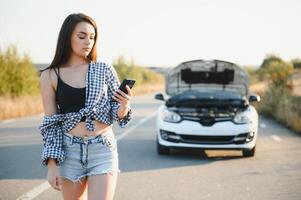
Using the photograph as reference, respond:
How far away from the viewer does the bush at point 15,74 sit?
31.4 metres

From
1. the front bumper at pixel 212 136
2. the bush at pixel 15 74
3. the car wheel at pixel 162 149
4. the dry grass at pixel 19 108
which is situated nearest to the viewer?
the front bumper at pixel 212 136

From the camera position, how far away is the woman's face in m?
3.61

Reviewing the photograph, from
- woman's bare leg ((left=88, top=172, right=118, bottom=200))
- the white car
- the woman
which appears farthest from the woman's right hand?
the white car

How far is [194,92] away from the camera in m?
11.1

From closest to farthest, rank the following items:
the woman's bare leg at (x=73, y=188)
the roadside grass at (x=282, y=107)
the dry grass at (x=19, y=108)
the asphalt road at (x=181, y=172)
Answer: the woman's bare leg at (x=73, y=188) → the asphalt road at (x=181, y=172) → the roadside grass at (x=282, y=107) → the dry grass at (x=19, y=108)

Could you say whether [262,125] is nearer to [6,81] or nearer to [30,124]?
[30,124]

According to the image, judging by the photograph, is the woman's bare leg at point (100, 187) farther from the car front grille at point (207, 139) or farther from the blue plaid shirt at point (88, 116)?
the car front grille at point (207, 139)

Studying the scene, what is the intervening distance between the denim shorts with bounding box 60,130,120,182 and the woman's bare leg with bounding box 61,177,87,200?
0.06 meters

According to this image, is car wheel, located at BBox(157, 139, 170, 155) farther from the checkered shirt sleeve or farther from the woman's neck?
the checkered shirt sleeve

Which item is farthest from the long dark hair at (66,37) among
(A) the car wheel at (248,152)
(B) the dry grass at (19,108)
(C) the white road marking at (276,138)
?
(B) the dry grass at (19,108)

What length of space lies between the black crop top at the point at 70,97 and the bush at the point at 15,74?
28.5 meters

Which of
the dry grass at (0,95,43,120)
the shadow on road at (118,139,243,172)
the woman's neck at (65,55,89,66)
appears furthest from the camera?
the dry grass at (0,95,43,120)

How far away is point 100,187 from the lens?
345 cm

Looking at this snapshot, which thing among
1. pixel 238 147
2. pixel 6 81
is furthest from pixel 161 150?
pixel 6 81
